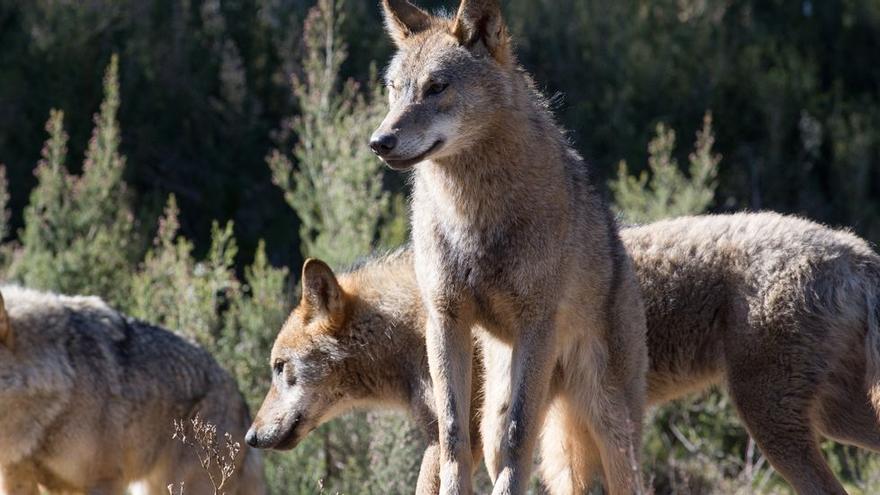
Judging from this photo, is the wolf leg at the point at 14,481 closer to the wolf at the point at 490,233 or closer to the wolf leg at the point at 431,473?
the wolf leg at the point at 431,473

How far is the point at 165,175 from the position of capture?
12.9 metres

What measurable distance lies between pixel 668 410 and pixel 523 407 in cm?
473

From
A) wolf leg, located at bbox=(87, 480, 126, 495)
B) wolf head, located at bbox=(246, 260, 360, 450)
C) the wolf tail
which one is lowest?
the wolf tail

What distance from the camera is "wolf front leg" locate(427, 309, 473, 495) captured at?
4.97 metres

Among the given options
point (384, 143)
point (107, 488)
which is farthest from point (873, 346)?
point (107, 488)

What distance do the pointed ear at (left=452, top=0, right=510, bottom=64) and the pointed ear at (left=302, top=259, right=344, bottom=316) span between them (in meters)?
1.46

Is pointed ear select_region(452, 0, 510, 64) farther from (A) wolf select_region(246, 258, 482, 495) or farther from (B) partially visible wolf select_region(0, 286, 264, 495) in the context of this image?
(B) partially visible wolf select_region(0, 286, 264, 495)

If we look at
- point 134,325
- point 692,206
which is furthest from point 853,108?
point 134,325

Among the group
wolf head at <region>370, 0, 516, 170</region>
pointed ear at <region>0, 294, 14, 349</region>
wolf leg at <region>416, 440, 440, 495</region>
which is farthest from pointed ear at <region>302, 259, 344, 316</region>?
pointed ear at <region>0, 294, 14, 349</region>

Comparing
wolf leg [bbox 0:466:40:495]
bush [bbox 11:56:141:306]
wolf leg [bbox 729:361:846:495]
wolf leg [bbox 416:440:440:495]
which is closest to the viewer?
wolf leg [bbox 416:440:440:495]

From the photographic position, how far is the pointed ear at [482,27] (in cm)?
497

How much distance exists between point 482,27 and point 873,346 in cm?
242

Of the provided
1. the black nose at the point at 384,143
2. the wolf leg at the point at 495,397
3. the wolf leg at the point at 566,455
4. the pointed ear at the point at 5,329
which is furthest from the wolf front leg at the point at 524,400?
the pointed ear at the point at 5,329

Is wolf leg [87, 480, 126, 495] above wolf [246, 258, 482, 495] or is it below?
below
